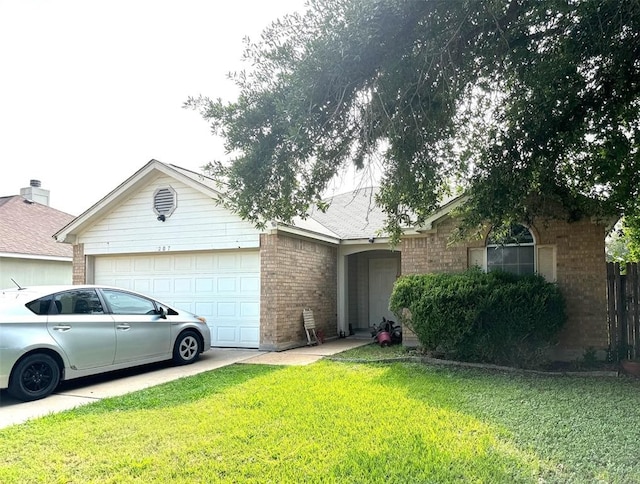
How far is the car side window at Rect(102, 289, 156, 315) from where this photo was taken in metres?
7.81

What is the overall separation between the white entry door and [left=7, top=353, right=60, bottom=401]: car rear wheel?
9846 mm

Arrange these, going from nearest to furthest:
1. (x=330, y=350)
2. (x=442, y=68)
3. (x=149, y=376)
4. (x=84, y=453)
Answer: (x=84, y=453) → (x=442, y=68) → (x=149, y=376) → (x=330, y=350)

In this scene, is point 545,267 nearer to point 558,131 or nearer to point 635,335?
point 635,335

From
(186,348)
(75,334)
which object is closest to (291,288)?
(186,348)

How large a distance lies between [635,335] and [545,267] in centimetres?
198

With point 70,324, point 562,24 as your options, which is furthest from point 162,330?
point 562,24

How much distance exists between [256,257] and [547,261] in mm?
6439

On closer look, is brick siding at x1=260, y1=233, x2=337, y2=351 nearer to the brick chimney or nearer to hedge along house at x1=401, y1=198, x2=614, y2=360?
hedge along house at x1=401, y1=198, x2=614, y2=360

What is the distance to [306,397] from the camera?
609cm

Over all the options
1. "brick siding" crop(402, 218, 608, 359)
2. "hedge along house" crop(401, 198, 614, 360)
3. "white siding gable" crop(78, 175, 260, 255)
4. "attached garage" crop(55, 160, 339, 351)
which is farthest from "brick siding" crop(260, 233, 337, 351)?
"brick siding" crop(402, 218, 608, 359)

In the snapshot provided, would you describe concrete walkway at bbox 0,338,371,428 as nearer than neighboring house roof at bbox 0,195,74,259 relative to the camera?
Yes

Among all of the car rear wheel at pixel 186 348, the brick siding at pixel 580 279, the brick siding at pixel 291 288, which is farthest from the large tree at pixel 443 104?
the brick siding at pixel 291 288

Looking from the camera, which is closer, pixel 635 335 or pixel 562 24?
pixel 562 24

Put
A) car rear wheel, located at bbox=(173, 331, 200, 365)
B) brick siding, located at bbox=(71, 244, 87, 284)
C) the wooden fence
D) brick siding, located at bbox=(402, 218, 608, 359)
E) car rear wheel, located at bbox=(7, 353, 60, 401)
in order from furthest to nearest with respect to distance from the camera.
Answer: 1. brick siding, located at bbox=(71, 244, 87, 284)
2. brick siding, located at bbox=(402, 218, 608, 359)
3. car rear wheel, located at bbox=(173, 331, 200, 365)
4. the wooden fence
5. car rear wheel, located at bbox=(7, 353, 60, 401)
